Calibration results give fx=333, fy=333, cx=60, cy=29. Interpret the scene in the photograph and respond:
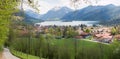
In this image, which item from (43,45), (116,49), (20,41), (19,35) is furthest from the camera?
(19,35)

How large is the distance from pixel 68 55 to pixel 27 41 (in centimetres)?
1713

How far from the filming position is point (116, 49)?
164 ft

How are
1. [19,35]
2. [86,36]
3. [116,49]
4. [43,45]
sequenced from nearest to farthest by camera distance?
[116,49] → [43,45] → [19,35] → [86,36]

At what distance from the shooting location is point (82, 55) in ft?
176

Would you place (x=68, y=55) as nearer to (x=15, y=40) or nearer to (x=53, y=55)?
(x=53, y=55)

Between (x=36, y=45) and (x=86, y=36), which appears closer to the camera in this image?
(x=36, y=45)

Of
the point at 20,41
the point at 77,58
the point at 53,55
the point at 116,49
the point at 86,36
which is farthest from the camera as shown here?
the point at 86,36

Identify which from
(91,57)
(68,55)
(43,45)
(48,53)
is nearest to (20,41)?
(43,45)

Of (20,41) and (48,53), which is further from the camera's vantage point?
(20,41)

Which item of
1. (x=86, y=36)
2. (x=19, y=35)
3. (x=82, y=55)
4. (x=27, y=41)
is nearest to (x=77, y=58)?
(x=82, y=55)

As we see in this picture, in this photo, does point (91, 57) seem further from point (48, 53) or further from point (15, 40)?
point (15, 40)

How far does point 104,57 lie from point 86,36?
270 ft

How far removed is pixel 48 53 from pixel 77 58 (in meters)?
7.73

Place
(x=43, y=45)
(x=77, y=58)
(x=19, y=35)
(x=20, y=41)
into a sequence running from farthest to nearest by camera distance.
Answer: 1. (x=19, y=35)
2. (x=20, y=41)
3. (x=43, y=45)
4. (x=77, y=58)
